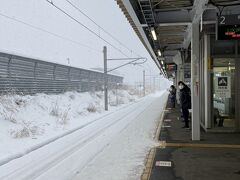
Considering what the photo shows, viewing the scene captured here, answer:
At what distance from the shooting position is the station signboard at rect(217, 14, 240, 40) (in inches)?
404

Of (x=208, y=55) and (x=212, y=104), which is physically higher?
(x=208, y=55)

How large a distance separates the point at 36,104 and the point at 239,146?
1438 cm

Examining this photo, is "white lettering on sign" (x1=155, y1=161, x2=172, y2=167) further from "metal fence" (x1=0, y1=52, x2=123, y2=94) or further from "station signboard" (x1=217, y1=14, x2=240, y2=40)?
"metal fence" (x1=0, y1=52, x2=123, y2=94)

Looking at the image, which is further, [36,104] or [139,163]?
[36,104]

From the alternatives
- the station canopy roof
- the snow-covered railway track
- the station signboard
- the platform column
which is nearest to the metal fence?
the snow-covered railway track

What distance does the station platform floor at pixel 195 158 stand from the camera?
745 cm

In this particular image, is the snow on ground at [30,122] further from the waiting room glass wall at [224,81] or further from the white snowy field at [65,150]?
the waiting room glass wall at [224,81]

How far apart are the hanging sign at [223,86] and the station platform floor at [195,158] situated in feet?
4.29

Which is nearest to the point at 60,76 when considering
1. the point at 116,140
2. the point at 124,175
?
the point at 116,140

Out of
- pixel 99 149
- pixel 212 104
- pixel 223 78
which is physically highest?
pixel 223 78

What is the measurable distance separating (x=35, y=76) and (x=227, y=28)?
1737cm

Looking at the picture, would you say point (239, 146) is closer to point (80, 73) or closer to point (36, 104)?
point (36, 104)

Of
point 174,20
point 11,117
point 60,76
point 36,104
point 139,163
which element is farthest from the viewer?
point 60,76

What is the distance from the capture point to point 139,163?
8602 millimetres
